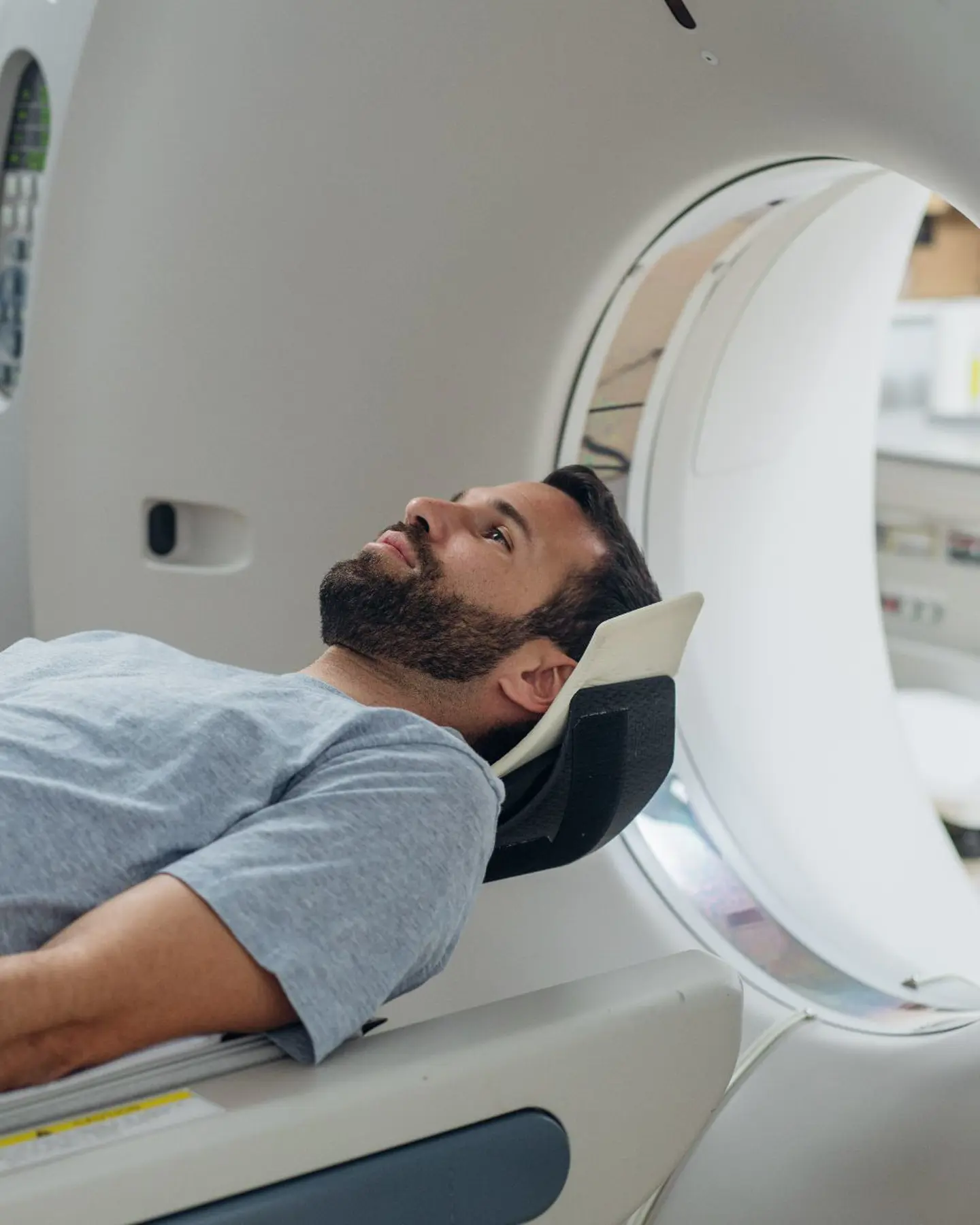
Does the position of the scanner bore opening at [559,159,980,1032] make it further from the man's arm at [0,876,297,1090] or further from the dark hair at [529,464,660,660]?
the man's arm at [0,876,297,1090]

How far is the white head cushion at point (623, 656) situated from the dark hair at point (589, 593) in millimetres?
81

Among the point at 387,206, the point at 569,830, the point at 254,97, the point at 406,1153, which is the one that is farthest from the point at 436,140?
the point at 406,1153

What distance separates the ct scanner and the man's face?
0.97ft

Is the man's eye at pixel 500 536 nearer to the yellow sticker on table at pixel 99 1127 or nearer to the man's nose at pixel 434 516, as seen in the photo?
the man's nose at pixel 434 516

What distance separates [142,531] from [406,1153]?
3.37ft

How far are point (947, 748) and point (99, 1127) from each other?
273 centimetres

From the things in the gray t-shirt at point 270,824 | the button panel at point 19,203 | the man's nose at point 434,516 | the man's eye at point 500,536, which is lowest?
the gray t-shirt at point 270,824

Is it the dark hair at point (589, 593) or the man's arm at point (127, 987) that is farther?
the dark hair at point (589, 593)

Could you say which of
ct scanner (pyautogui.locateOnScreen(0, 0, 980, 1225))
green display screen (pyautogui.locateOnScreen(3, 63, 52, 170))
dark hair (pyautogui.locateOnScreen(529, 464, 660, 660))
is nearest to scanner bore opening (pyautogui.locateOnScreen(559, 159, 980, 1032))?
ct scanner (pyautogui.locateOnScreen(0, 0, 980, 1225))

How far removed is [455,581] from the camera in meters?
1.43

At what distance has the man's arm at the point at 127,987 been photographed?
3.17ft

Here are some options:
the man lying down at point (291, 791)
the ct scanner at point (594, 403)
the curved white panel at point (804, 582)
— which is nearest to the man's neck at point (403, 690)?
the man lying down at point (291, 791)

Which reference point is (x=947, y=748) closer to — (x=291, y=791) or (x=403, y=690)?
(x=403, y=690)

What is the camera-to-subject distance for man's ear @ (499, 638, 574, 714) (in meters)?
1.42
